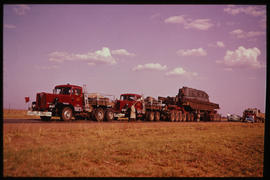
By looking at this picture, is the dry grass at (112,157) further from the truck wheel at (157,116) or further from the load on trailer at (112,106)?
the truck wheel at (157,116)

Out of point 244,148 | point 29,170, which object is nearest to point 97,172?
point 29,170

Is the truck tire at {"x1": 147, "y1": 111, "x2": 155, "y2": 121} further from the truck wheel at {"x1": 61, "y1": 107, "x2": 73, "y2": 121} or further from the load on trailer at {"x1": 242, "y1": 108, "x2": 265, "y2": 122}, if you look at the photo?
the load on trailer at {"x1": 242, "y1": 108, "x2": 265, "y2": 122}

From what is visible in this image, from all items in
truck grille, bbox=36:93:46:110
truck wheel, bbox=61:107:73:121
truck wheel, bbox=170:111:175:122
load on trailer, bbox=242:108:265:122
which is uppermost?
truck grille, bbox=36:93:46:110

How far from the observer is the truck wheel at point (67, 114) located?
54.6 ft

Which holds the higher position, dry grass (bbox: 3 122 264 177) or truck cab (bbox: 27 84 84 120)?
truck cab (bbox: 27 84 84 120)

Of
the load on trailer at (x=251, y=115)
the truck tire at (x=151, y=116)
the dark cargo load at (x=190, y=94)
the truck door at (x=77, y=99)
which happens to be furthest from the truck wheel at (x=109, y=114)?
the load on trailer at (x=251, y=115)

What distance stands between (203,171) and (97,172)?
3404 millimetres

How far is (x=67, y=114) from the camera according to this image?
16.9m

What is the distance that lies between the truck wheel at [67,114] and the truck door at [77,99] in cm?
58

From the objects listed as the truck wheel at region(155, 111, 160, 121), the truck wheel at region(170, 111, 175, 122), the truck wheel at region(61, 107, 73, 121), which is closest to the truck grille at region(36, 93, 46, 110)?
the truck wheel at region(61, 107, 73, 121)

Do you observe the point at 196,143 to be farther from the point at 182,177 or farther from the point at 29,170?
the point at 29,170

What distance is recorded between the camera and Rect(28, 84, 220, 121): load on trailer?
16.7 metres

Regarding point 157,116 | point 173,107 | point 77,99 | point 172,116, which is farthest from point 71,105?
point 173,107

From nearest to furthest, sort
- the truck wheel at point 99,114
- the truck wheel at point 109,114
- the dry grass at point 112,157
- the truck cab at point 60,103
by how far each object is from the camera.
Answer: the dry grass at point 112,157 < the truck cab at point 60,103 < the truck wheel at point 99,114 < the truck wheel at point 109,114
